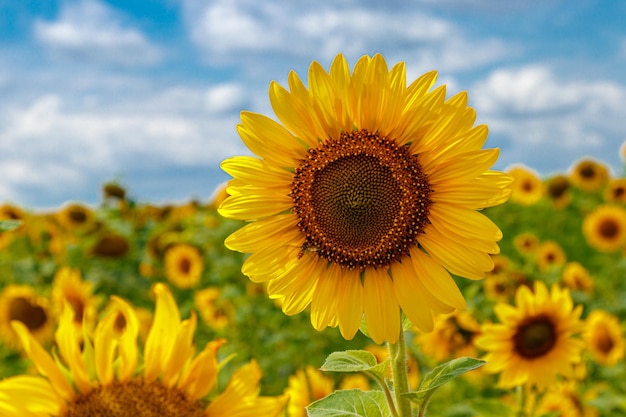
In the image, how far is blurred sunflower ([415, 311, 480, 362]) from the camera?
445 centimetres

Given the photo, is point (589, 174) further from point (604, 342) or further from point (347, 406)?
point (347, 406)

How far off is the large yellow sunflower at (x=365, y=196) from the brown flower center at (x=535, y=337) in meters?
1.84

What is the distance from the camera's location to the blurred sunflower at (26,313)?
6086 mm

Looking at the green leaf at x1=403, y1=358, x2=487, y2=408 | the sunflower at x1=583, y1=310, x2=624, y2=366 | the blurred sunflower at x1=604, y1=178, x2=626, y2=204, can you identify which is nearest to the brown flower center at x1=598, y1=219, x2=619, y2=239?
the blurred sunflower at x1=604, y1=178, x2=626, y2=204

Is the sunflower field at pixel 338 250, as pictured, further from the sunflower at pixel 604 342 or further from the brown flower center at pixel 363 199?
the sunflower at pixel 604 342

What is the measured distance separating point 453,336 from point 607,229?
6821mm

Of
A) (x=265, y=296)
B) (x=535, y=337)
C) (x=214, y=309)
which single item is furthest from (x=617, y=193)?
(x=535, y=337)

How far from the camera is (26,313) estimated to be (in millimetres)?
6191

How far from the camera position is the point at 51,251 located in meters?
9.23

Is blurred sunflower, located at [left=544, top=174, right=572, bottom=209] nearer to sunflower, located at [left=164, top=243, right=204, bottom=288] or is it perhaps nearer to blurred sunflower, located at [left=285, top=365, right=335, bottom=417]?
sunflower, located at [left=164, top=243, right=204, bottom=288]

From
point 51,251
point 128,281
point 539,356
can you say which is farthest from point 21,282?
point 539,356

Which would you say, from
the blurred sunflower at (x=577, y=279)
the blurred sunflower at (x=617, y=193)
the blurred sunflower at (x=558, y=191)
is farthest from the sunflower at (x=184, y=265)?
the blurred sunflower at (x=558, y=191)

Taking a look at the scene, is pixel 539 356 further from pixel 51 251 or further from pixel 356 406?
pixel 51 251

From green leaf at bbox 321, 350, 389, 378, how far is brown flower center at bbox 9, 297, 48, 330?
4.89 metres
